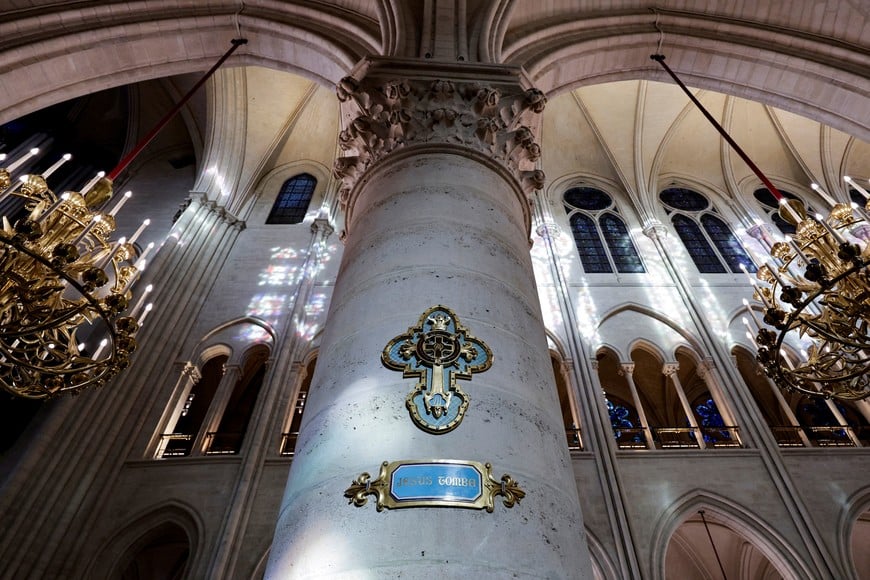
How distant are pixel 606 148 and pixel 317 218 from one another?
8532 mm

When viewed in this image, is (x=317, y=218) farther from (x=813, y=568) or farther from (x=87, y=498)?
(x=813, y=568)

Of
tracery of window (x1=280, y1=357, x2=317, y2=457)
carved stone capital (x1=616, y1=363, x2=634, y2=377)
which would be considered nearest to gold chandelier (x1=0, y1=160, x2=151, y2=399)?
tracery of window (x1=280, y1=357, x2=317, y2=457)

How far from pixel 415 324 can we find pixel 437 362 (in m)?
0.31

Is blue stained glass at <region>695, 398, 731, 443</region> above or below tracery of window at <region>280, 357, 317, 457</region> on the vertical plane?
above

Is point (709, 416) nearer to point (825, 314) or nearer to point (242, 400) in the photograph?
point (825, 314)

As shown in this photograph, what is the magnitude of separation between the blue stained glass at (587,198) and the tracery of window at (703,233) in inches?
63.9

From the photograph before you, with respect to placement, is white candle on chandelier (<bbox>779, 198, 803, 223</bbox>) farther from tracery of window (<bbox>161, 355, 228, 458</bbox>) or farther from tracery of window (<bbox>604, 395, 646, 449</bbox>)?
tracery of window (<bbox>161, 355, 228, 458</bbox>)

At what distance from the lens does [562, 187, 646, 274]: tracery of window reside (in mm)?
12125

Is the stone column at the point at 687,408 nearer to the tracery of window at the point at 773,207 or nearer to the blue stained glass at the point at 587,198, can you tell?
the blue stained glass at the point at 587,198

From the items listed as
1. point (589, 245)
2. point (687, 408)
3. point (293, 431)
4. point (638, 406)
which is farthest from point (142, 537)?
point (589, 245)

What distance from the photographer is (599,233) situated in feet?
43.2

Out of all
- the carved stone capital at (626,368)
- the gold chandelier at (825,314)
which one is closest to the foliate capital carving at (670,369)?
the carved stone capital at (626,368)

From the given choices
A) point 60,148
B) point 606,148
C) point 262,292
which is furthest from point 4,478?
point 606,148

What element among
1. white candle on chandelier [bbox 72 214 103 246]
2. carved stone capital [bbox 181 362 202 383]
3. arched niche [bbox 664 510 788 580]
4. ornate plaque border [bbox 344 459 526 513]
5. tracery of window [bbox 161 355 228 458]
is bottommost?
ornate plaque border [bbox 344 459 526 513]
